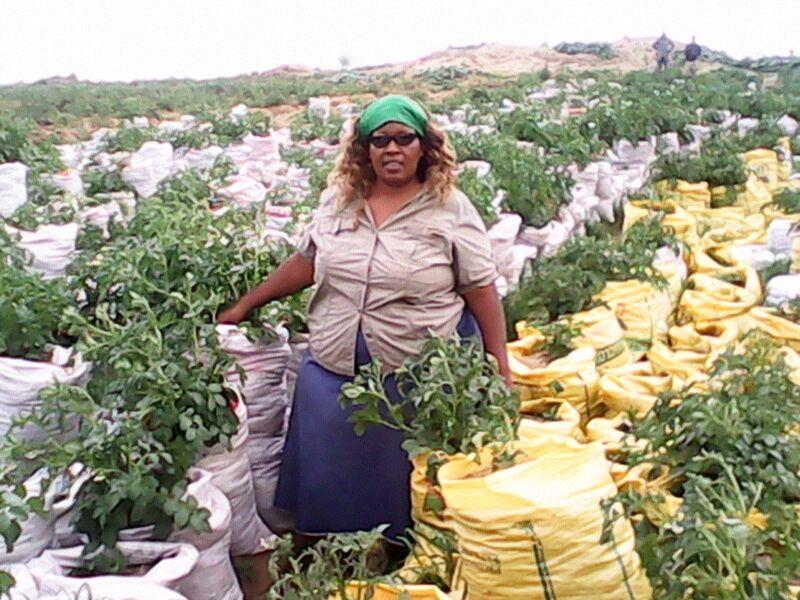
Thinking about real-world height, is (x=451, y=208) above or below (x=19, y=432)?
above

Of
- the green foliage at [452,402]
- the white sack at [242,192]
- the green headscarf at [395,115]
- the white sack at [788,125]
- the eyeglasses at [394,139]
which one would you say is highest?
A: the green headscarf at [395,115]

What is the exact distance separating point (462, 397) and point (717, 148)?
5873 millimetres

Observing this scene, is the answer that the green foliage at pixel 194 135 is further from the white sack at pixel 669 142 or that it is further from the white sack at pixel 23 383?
the white sack at pixel 23 383

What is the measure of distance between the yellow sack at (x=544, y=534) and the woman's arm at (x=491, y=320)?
2.38ft

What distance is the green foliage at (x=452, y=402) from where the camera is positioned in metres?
2.39

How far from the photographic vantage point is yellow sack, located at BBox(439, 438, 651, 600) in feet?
6.86

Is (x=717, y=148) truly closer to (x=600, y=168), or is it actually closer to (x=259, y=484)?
(x=600, y=168)

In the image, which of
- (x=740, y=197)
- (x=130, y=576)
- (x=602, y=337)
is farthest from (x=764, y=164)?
(x=130, y=576)

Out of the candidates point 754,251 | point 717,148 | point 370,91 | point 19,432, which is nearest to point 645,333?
point 754,251

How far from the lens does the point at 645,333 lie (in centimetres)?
420

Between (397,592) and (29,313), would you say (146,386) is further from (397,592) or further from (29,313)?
(397,592)

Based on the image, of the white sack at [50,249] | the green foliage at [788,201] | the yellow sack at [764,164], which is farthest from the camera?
the yellow sack at [764,164]

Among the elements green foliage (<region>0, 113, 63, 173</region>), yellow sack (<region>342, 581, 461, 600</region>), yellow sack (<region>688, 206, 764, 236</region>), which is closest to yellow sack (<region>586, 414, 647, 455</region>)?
yellow sack (<region>342, 581, 461, 600</region>)

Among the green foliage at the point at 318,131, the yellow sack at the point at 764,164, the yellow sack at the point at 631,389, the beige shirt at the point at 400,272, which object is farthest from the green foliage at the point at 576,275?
the green foliage at the point at 318,131
